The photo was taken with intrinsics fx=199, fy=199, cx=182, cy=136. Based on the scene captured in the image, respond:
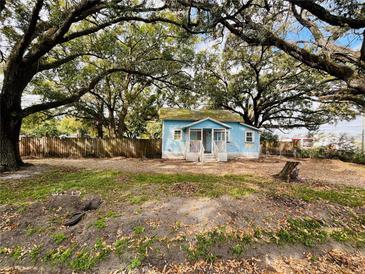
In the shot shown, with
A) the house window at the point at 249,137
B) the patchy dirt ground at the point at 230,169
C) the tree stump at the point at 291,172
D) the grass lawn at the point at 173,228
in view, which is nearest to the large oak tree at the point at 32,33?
the patchy dirt ground at the point at 230,169

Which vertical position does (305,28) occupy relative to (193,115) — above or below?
above

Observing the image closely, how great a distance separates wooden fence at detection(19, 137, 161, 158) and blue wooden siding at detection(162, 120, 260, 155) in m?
2.03

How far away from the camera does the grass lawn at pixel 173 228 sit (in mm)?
3363

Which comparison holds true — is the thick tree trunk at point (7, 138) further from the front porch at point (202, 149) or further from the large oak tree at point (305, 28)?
the front porch at point (202, 149)

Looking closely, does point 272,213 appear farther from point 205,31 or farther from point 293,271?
point 205,31

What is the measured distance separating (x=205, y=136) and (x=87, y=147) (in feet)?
31.1

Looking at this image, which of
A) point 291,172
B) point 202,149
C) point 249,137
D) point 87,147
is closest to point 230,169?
point 291,172

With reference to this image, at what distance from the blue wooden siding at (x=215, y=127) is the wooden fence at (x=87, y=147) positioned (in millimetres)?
2026

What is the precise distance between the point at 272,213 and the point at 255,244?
1221 mm

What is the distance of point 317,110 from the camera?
19.6 m

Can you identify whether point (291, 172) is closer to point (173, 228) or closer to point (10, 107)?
point (173, 228)

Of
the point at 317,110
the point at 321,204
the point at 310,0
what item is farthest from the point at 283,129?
the point at 310,0

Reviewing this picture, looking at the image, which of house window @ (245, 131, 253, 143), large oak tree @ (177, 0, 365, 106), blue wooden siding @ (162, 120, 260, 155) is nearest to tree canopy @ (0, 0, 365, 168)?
large oak tree @ (177, 0, 365, 106)

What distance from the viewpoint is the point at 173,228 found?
3996mm
